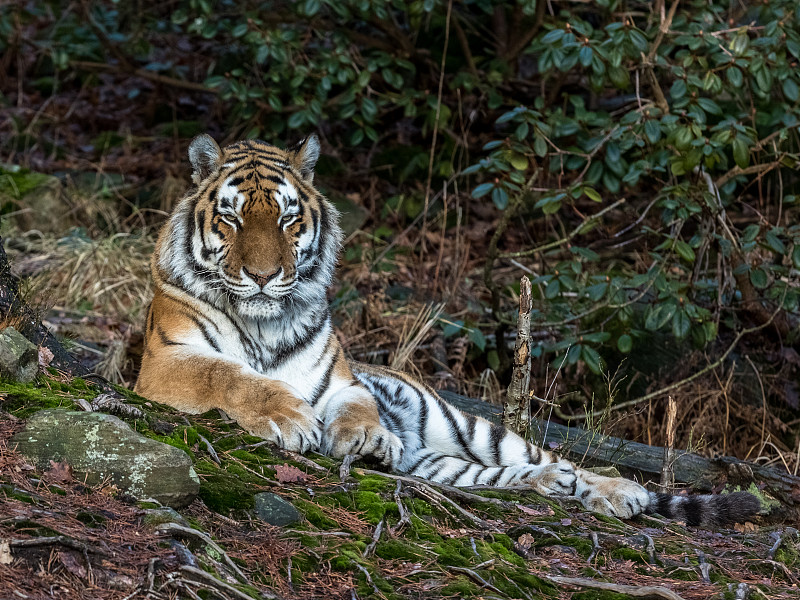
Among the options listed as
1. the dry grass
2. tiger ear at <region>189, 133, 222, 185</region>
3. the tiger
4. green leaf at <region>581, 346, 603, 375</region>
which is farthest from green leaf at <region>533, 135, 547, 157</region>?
the dry grass

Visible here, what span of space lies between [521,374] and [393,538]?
5.54 feet

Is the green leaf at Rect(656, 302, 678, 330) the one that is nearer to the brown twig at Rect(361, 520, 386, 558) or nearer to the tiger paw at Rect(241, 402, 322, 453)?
the tiger paw at Rect(241, 402, 322, 453)

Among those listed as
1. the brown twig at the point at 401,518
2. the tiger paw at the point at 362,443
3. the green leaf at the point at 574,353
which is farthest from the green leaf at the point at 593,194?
the brown twig at the point at 401,518

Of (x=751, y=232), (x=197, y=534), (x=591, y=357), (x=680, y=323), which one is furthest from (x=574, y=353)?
(x=197, y=534)

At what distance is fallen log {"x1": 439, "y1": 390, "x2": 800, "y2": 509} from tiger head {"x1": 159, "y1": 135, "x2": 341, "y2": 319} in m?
1.38

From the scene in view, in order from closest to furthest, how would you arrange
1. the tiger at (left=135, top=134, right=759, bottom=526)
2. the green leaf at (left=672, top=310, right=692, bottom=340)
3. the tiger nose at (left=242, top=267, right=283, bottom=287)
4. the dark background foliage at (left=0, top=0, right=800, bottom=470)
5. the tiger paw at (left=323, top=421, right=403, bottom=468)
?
the tiger paw at (left=323, top=421, right=403, bottom=468)
the tiger at (left=135, top=134, right=759, bottom=526)
the tiger nose at (left=242, top=267, right=283, bottom=287)
the green leaf at (left=672, top=310, right=692, bottom=340)
the dark background foliage at (left=0, top=0, right=800, bottom=470)

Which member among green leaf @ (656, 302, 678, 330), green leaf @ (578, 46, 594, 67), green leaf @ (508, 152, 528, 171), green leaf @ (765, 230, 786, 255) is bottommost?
green leaf @ (656, 302, 678, 330)

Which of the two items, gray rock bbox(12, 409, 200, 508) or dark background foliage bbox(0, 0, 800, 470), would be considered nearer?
gray rock bbox(12, 409, 200, 508)

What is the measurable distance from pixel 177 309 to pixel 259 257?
1.49 feet

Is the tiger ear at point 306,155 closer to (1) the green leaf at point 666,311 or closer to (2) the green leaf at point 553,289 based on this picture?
(2) the green leaf at point 553,289

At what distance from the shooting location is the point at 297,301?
4.07 meters

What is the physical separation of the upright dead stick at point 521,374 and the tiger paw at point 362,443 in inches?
38.8

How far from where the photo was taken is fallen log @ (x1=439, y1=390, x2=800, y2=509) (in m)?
4.25

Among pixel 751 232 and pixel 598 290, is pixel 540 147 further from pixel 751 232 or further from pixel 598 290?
pixel 751 232
